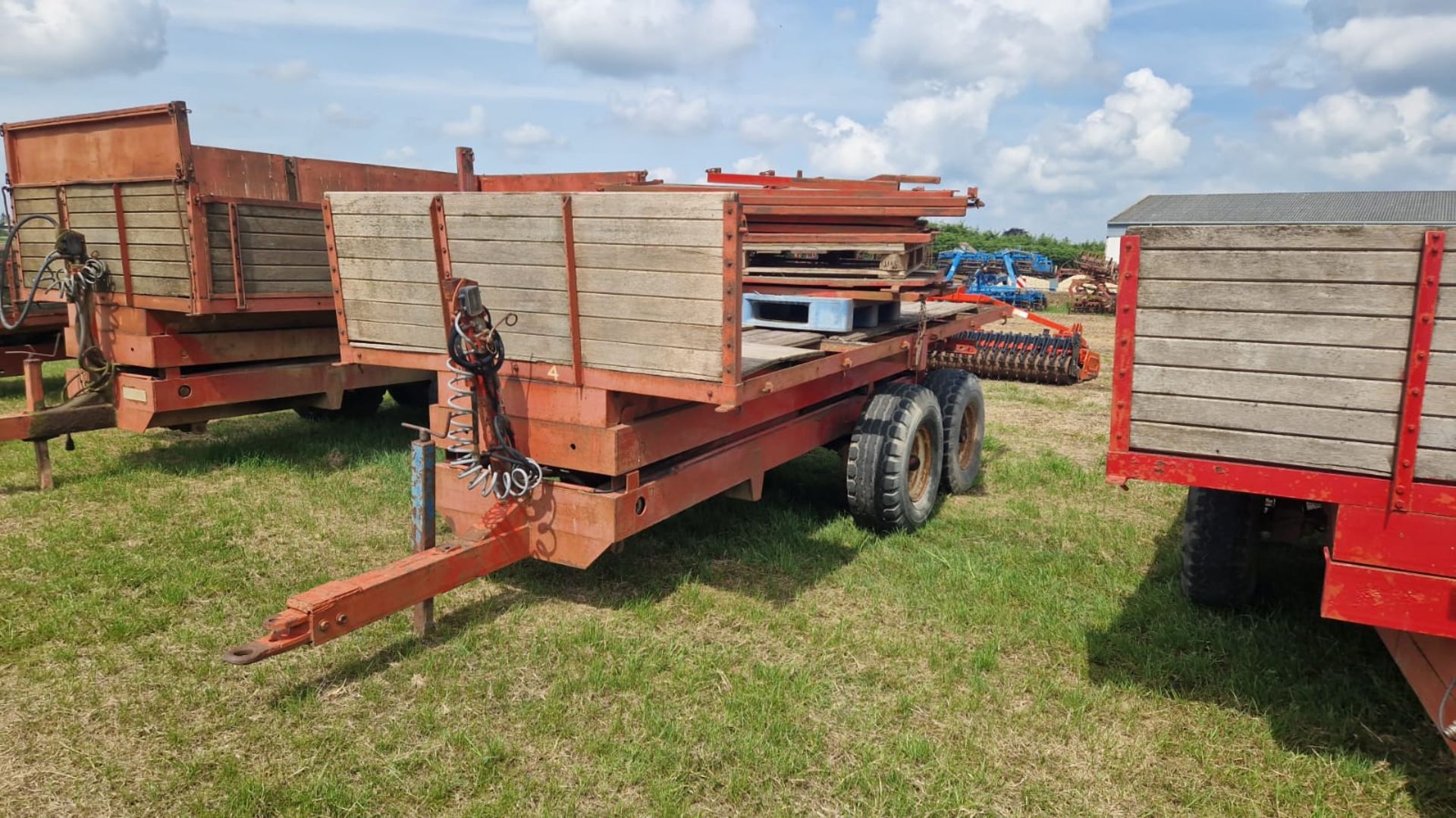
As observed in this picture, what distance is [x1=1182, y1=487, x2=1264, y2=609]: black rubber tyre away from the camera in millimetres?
4027

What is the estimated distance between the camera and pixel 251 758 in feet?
10.3

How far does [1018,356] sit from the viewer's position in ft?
39.9


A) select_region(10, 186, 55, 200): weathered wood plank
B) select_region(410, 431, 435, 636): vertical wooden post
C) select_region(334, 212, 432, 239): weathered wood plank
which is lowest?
select_region(410, 431, 435, 636): vertical wooden post

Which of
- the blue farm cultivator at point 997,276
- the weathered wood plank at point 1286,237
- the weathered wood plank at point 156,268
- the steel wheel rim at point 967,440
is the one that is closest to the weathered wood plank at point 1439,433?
the weathered wood plank at point 1286,237

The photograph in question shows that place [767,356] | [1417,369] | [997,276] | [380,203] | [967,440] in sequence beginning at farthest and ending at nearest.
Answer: [997,276] → [967,440] → [767,356] → [380,203] → [1417,369]

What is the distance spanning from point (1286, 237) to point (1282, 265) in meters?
0.09

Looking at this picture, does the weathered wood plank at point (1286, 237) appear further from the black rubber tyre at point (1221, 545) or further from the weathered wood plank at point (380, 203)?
the weathered wood plank at point (380, 203)

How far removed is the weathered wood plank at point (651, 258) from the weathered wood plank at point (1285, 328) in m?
1.55

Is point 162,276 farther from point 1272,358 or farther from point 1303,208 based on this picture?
point 1303,208

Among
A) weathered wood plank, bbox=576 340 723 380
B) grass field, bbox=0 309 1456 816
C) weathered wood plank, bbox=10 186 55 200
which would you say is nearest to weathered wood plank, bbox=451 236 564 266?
weathered wood plank, bbox=576 340 723 380

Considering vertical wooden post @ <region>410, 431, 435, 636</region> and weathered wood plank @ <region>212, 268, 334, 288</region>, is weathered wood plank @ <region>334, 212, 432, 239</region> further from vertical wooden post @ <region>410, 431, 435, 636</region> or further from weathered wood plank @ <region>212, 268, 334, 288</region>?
weathered wood plank @ <region>212, 268, 334, 288</region>

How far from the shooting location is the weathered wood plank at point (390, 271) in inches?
169

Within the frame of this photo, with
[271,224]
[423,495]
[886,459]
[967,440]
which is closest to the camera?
[423,495]

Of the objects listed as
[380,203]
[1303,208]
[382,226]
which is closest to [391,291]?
[382,226]
